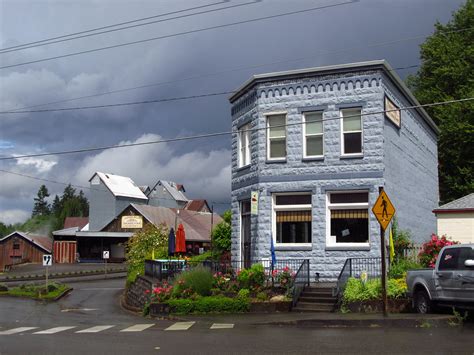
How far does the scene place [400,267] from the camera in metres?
20.9

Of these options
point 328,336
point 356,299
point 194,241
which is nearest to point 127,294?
point 356,299

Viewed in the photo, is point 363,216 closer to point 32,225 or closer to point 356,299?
point 356,299

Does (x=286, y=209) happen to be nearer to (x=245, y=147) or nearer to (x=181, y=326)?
(x=245, y=147)

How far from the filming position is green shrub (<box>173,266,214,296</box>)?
803 inches

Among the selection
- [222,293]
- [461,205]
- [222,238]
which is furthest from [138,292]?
[461,205]

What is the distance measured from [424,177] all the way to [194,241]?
125ft

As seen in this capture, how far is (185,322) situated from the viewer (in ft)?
58.7

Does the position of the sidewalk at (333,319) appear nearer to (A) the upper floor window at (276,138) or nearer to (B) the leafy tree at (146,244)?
(A) the upper floor window at (276,138)

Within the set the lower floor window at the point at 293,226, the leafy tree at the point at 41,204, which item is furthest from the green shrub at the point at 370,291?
the leafy tree at the point at 41,204

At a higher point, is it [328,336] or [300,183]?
[300,183]

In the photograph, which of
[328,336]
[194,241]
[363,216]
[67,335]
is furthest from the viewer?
[194,241]

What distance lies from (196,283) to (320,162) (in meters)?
6.50

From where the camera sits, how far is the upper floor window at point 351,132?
74.8 feet

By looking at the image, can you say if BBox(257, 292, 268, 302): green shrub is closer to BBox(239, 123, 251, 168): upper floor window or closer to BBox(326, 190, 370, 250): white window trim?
BBox(326, 190, 370, 250): white window trim
